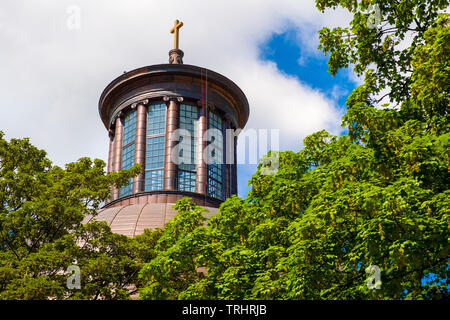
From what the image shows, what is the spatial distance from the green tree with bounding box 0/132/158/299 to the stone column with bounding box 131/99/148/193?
15571 millimetres

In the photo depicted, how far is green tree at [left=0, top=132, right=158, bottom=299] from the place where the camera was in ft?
47.4

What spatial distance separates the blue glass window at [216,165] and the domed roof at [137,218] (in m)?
6.66

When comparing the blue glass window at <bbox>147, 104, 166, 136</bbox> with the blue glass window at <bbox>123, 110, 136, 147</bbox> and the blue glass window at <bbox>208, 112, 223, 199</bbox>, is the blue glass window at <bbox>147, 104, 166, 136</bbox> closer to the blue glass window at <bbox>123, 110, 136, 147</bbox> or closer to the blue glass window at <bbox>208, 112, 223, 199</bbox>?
the blue glass window at <bbox>123, 110, 136, 147</bbox>

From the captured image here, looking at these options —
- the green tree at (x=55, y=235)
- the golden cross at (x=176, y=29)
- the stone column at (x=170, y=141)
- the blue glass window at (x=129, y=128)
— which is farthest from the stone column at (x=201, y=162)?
the green tree at (x=55, y=235)

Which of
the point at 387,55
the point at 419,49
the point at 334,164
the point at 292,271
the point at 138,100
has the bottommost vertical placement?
the point at 292,271

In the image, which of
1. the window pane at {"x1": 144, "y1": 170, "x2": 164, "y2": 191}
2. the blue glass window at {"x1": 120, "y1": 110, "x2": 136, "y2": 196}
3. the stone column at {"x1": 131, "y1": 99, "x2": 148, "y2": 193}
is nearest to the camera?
the window pane at {"x1": 144, "y1": 170, "x2": 164, "y2": 191}

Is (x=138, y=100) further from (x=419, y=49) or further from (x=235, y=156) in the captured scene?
(x=419, y=49)

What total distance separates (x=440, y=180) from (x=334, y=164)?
2.32 m

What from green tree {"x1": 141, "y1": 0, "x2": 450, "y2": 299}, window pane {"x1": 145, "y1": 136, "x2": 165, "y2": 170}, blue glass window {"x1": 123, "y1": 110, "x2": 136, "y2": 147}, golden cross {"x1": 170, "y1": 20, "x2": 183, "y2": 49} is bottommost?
green tree {"x1": 141, "y1": 0, "x2": 450, "y2": 299}

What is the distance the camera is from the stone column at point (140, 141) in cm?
3422

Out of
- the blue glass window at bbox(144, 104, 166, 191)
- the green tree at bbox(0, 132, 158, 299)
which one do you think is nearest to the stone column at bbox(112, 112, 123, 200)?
the blue glass window at bbox(144, 104, 166, 191)

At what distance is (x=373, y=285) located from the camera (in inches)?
400

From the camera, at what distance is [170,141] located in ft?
116
